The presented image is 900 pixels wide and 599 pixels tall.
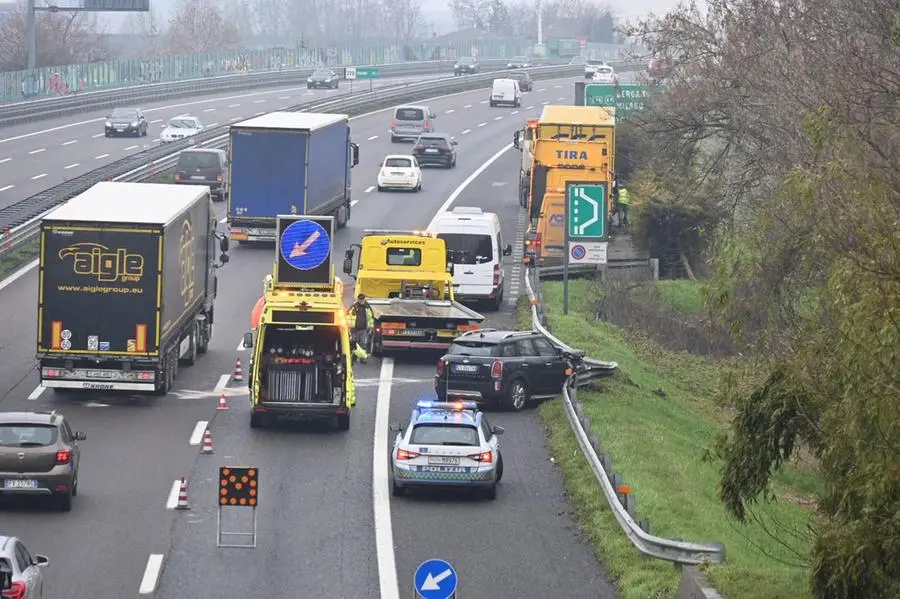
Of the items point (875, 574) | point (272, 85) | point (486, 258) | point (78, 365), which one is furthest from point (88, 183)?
point (272, 85)

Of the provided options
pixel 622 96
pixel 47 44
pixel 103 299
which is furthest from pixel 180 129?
pixel 103 299

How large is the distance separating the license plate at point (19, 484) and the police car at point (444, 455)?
523cm

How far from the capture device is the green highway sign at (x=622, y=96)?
5841 cm

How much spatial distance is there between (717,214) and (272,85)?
69.1 metres

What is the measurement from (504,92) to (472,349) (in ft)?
237

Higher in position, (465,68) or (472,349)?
(465,68)

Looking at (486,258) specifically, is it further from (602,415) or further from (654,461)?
→ (654,461)

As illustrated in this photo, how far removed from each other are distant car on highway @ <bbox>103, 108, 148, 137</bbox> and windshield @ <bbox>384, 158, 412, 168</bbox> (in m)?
20.7

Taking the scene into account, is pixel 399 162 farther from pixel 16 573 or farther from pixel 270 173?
pixel 16 573

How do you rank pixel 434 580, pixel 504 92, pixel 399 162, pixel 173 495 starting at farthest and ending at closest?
1. pixel 504 92
2. pixel 399 162
3. pixel 173 495
4. pixel 434 580

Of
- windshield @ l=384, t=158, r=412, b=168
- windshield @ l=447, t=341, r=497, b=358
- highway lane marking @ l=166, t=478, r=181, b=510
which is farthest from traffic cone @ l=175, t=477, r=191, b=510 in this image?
windshield @ l=384, t=158, r=412, b=168

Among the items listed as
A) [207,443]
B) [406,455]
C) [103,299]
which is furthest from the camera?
[103,299]

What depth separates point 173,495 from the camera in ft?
80.3

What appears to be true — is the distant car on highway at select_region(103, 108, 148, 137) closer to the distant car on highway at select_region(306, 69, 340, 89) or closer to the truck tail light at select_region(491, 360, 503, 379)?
the distant car on highway at select_region(306, 69, 340, 89)
